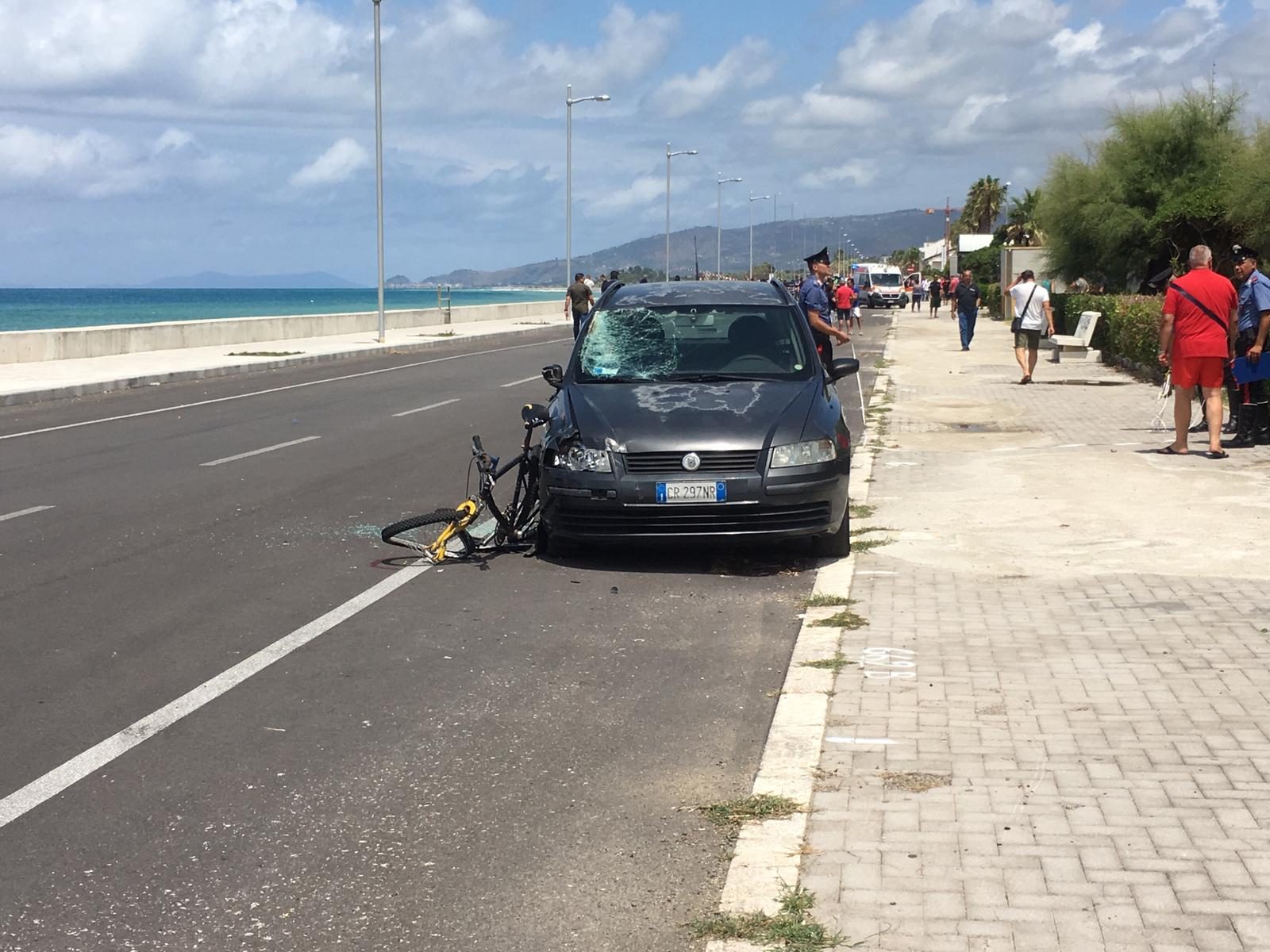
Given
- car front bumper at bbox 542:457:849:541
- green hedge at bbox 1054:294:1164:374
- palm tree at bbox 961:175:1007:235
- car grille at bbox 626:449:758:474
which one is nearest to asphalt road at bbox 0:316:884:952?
car front bumper at bbox 542:457:849:541

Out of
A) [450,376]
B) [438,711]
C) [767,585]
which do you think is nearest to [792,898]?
[438,711]

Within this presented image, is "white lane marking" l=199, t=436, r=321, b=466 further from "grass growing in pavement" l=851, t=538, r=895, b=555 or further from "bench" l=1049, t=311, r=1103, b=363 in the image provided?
"bench" l=1049, t=311, r=1103, b=363

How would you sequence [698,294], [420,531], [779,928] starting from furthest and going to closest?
[698,294]
[420,531]
[779,928]

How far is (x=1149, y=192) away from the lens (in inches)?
1545

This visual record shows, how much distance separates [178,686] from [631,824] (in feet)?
8.33

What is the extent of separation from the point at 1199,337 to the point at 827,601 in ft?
22.4

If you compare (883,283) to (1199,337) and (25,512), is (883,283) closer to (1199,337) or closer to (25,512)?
(1199,337)

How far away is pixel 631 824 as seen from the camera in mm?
4797

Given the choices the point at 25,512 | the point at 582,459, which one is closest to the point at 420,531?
the point at 582,459

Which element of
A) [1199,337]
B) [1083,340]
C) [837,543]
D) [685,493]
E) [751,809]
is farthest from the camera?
[1083,340]

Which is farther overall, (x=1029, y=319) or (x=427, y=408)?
(x=1029, y=319)

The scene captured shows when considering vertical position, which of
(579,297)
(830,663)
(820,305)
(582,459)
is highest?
(579,297)

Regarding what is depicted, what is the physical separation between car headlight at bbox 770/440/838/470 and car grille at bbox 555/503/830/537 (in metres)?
0.25

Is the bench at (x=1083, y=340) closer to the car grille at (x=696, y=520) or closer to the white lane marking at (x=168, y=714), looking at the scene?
the car grille at (x=696, y=520)
